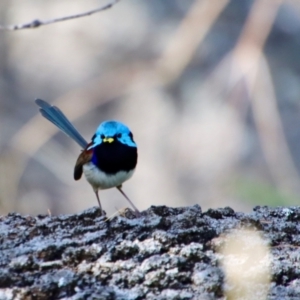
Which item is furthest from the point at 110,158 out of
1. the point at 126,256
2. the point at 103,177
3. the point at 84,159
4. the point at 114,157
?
the point at 126,256

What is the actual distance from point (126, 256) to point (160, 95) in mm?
5289

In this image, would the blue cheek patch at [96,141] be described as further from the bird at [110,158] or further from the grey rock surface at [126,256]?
the grey rock surface at [126,256]

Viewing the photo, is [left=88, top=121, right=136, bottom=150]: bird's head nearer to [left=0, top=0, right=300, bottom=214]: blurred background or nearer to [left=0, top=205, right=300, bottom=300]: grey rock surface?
[left=0, top=205, right=300, bottom=300]: grey rock surface

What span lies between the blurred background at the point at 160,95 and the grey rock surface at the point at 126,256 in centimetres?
401

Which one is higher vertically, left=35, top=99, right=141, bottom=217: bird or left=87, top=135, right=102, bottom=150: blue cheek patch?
left=87, top=135, right=102, bottom=150: blue cheek patch

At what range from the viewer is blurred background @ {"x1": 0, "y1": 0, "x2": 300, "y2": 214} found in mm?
7238

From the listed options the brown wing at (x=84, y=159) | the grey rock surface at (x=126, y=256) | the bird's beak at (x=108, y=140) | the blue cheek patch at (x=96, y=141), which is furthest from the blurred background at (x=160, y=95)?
the grey rock surface at (x=126, y=256)

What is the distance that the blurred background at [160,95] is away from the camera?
7238 mm

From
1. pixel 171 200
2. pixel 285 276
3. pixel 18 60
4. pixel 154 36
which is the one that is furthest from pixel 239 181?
pixel 285 276

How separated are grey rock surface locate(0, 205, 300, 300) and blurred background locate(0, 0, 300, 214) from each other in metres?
4.01

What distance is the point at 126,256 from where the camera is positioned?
2.74 metres

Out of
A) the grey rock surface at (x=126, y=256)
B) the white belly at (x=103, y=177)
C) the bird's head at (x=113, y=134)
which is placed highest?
the bird's head at (x=113, y=134)

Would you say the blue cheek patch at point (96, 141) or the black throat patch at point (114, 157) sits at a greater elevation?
the blue cheek patch at point (96, 141)

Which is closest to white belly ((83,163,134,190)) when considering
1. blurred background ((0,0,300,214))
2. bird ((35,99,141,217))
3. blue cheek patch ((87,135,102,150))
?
bird ((35,99,141,217))
